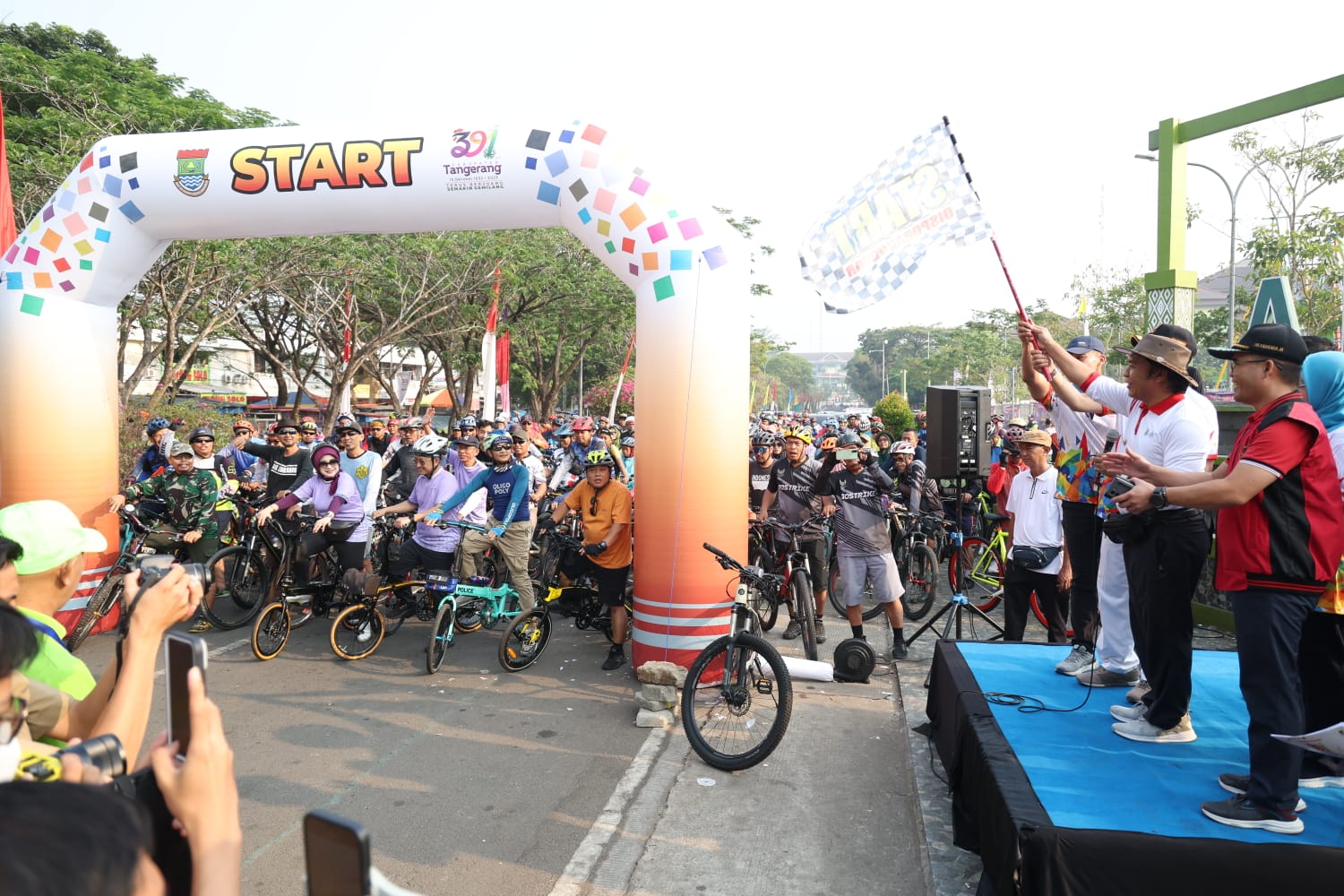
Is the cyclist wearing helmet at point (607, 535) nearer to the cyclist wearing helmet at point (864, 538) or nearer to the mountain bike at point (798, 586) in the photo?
the mountain bike at point (798, 586)

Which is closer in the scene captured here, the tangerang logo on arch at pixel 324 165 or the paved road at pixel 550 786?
the paved road at pixel 550 786

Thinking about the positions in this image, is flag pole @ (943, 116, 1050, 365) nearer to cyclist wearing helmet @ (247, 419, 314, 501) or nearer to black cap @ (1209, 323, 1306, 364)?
black cap @ (1209, 323, 1306, 364)

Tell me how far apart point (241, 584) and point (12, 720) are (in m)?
6.90

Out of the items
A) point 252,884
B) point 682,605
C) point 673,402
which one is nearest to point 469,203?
point 673,402

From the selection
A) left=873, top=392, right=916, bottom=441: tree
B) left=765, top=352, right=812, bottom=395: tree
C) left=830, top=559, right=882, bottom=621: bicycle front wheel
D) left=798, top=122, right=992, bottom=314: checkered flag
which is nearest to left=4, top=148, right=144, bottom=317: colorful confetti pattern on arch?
left=798, top=122, right=992, bottom=314: checkered flag

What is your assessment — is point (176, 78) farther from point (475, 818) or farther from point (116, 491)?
point (475, 818)

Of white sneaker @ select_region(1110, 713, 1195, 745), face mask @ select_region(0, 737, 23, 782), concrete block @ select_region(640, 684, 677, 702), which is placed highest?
face mask @ select_region(0, 737, 23, 782)

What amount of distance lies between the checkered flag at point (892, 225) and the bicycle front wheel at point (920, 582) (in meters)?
3.90

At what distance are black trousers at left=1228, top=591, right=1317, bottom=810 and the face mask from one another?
3.61m

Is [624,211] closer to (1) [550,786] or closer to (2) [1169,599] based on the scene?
(1) [550,786]

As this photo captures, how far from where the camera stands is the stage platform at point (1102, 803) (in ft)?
9.81

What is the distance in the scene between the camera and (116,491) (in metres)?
7.62

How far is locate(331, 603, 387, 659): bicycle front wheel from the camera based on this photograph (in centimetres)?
719

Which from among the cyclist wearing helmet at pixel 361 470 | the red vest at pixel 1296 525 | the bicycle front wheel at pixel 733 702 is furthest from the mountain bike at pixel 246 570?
the red vest at pixel 1296 525
